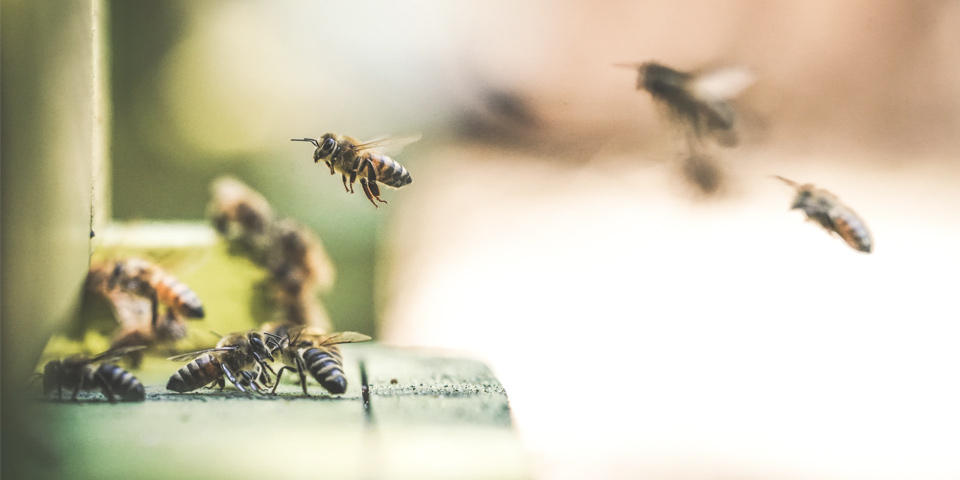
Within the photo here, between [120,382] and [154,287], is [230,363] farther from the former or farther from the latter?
[154,287]

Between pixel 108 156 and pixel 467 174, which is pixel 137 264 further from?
pixel 467 174

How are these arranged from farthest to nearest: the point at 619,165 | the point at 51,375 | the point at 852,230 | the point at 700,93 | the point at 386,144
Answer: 1. the point at 619,165
2. the point at 700,93
3. the point at 852,230
4. the point at 386,144
5. the point at 51,375

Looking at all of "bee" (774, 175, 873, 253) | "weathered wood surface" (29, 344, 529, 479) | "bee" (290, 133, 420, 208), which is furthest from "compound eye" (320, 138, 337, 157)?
"bee" (774, 175, 873, 253)

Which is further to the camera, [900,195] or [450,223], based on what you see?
[450,223]

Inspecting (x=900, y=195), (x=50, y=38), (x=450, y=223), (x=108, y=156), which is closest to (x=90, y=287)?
(x=108, y=156)

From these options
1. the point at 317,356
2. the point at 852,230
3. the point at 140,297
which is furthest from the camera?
the point at 140,297

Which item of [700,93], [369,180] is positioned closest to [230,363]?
[369,180]
